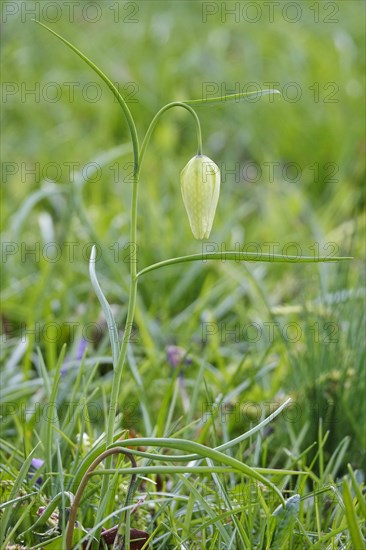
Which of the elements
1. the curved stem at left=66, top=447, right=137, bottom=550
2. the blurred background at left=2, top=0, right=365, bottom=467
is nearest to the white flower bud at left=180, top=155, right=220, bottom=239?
the curved stem at left=66, top=447, right=137, bottom=550

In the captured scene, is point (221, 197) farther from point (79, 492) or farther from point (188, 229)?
point (79, 492)

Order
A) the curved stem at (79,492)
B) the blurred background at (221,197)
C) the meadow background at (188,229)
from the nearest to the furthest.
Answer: the curved stem at (79,492) → the meadow background at (188,229) → the blurred background at (221,197)

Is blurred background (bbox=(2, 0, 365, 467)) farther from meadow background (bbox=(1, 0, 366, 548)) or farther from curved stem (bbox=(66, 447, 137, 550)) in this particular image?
curved stem (bbox=(66, 447, 137, 550))

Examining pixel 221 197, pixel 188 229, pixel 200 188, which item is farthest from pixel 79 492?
pixel 221 197

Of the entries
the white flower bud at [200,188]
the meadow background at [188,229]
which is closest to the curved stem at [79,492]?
the meadow background at [188,229]

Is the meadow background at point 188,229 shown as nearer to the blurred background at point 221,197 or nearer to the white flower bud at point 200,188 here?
the blurred background at point 221,197

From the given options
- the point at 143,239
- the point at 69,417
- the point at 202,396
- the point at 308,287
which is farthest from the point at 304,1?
the point at 69,417
